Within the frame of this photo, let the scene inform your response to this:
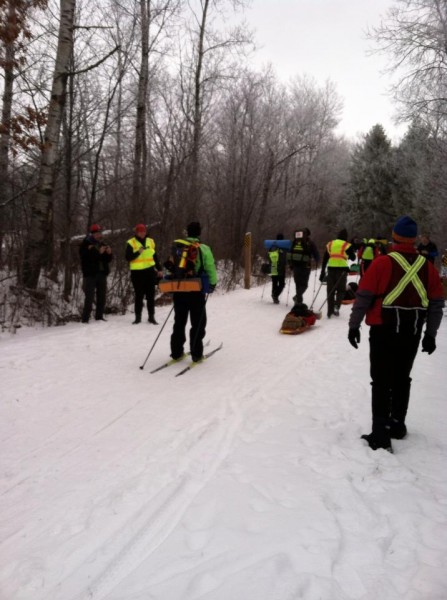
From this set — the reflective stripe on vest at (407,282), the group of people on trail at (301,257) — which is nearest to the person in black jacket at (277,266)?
the group of people on trail at (301,257)

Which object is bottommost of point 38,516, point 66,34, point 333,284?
point 38,516

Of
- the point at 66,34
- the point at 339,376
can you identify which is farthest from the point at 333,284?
the point at 66,34

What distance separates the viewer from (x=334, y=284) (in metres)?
10.4

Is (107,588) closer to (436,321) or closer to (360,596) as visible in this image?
(360,596)

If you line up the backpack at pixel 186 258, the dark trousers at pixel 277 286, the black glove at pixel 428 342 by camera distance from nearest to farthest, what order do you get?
the black glove at pixel 428 342, the backpack at pixel 186 258, the dark trousers at pixel 277 286

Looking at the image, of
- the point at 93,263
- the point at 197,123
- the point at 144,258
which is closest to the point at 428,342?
the point at 144,258

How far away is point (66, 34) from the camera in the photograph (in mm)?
8828

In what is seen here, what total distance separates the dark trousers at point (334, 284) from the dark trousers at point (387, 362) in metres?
6.49

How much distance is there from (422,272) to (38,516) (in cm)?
349

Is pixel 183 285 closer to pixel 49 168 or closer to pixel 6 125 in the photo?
pixel 6 125

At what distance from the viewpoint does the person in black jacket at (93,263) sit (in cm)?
885

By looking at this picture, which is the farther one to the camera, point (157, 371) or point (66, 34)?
point (66, 34)

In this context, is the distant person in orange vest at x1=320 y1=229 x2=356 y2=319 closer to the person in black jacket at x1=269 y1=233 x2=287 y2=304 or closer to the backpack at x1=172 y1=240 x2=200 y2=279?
the person in black jacket at x1=269 y1=233 x2=287 y2=304

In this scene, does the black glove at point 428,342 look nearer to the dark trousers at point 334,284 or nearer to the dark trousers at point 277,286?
the dark trousers at point 334,284
